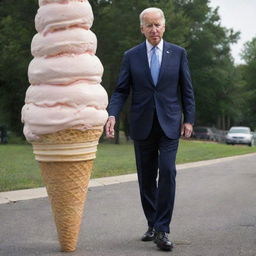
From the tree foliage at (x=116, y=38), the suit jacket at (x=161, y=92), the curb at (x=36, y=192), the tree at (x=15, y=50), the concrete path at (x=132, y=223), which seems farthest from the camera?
the tree foliage at (x=116, y=38)

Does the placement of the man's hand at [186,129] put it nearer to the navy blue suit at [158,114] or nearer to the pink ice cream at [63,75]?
the navy blue suit at [158,114]

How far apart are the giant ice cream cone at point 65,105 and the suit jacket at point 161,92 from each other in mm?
513

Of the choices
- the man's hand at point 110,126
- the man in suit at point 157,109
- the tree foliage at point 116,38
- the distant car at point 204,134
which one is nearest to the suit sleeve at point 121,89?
the man in suit at point 157,109

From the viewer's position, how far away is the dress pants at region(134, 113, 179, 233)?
199 inches

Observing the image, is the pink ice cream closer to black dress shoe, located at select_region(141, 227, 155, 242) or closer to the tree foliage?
black dress shoe, located at select_region(141, 227, 155, 242)

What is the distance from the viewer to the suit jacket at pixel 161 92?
5.15 meters

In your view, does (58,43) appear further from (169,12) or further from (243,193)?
(169,12)

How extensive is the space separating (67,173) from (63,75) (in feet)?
2.76

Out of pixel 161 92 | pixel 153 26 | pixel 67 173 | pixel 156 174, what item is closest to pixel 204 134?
pixel 156 174

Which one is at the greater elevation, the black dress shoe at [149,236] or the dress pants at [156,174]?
the dress pants at [156,174]

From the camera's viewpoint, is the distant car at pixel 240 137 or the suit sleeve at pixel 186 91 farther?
the distant car at pixel 240 137

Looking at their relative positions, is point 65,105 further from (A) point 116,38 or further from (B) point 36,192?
(A) point 116,38

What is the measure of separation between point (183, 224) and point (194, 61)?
3732cm

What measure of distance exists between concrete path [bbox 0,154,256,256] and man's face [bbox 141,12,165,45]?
1907 mm
